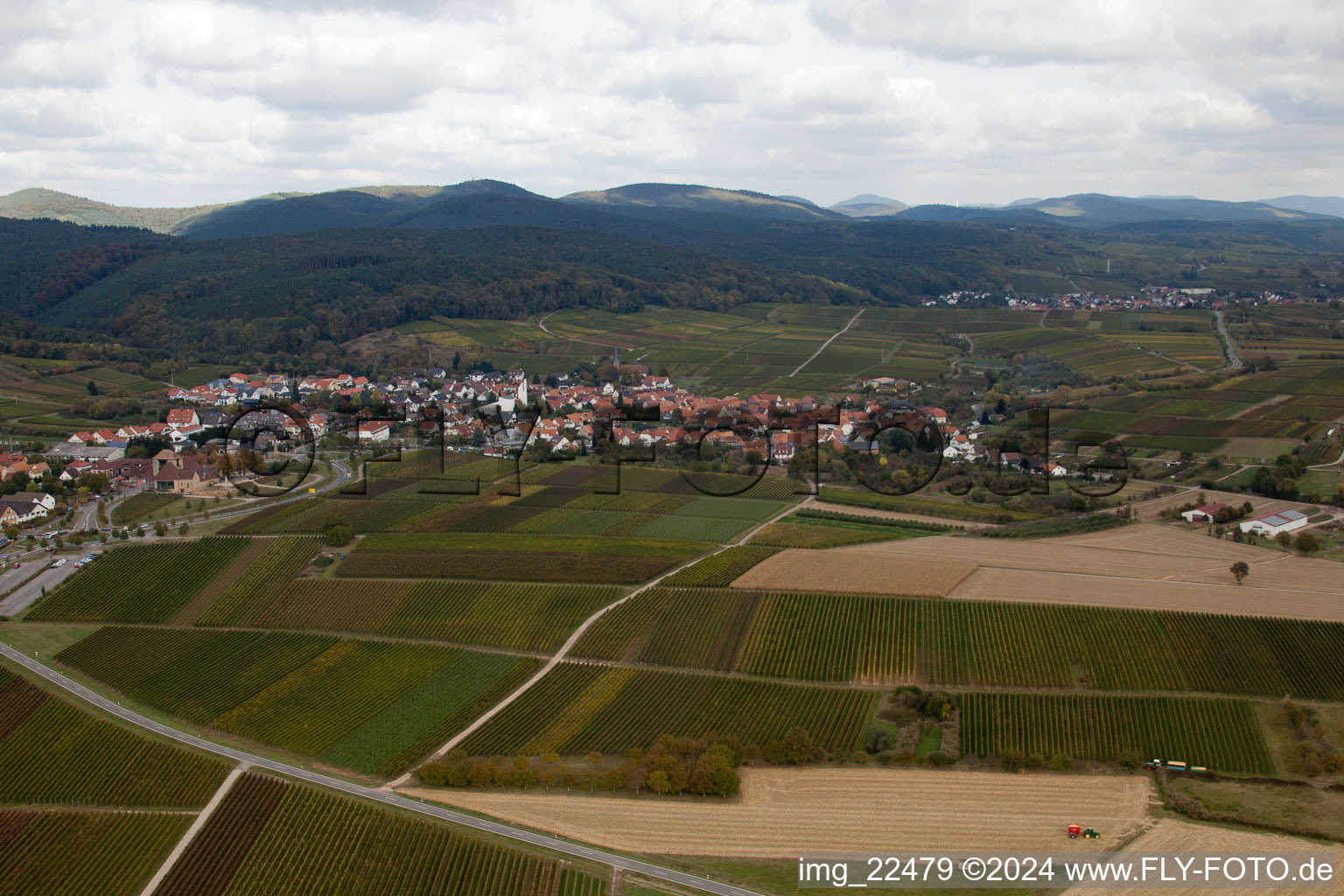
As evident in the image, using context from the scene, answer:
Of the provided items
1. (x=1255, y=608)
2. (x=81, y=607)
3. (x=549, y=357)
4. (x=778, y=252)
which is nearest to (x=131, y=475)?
(x=81, y=607)

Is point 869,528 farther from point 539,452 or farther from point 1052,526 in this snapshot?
point 539,452

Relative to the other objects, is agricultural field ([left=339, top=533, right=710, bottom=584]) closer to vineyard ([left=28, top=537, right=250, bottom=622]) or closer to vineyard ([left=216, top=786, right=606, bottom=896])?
vineyard ([left=28, top=537, right=250, bottom=622])

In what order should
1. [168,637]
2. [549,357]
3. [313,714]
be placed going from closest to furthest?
[313,714] < [168,637] < [549,357]

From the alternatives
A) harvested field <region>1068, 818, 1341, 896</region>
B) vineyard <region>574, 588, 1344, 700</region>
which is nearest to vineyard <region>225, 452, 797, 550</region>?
vineyard <region>574, 588, 1344, 700</region>

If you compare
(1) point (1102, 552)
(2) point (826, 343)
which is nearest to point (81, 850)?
(1) point (1102, 552)

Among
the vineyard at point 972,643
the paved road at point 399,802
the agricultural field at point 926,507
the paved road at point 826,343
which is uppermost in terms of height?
the paved road at point 826,343

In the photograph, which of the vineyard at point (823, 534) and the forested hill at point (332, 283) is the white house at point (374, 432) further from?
the forested hill at point (332, 283)

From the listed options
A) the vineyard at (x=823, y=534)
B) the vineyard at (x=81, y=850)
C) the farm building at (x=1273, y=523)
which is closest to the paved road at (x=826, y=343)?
the vineyard at (x=823, y=534)
